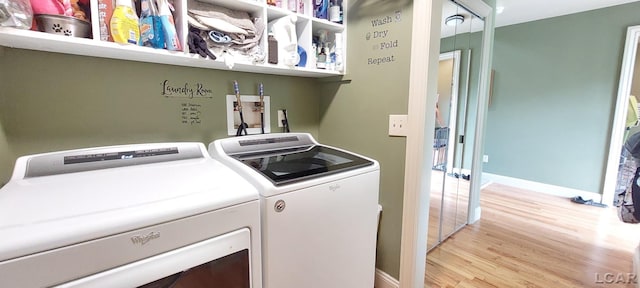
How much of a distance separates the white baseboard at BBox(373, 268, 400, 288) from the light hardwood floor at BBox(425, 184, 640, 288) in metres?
0.39

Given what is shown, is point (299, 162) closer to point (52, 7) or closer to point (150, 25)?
point (150, 25)

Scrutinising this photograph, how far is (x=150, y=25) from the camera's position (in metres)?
1.06

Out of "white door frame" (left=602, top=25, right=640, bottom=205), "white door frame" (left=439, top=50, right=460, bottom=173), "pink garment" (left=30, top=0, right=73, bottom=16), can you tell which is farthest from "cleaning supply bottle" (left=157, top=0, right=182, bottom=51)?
"white door frame" (left=602, top=25, right=640, bottom=205)

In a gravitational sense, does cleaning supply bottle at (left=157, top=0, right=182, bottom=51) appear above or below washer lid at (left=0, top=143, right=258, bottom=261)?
above

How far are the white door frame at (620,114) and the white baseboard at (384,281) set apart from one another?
10.7 ft

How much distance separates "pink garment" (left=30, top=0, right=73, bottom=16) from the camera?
86 centimetres

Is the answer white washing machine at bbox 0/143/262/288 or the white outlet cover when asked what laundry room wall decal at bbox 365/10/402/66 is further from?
white washing machine at bbox 0/143/262/288

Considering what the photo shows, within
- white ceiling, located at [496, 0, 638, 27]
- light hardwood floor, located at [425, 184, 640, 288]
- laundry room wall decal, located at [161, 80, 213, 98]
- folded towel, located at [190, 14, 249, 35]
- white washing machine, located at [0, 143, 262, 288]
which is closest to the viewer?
white washing machine, located at [0, 143, 262, 288]

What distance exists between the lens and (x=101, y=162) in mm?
1042

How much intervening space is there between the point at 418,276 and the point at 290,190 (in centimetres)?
106

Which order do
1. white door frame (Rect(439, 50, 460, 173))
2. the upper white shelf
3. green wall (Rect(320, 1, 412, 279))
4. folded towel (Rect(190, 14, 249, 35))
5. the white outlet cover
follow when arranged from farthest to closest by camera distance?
white door frame (Rect(439, 50, 460, 173)) < the white outlet cover < green wall (Rect(320, 1, 412, 279)) < folded towel (Rect(190, 14, 249, 35)) < the upper white shelf

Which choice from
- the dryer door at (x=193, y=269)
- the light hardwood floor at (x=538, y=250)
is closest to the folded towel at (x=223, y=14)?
the dryer door at (x=193, y=269)

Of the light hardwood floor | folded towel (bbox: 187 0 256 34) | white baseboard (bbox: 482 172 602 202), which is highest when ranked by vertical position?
folded towel (bbox: 187 0 256 34)

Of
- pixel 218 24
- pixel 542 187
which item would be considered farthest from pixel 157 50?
pixel 542 187
